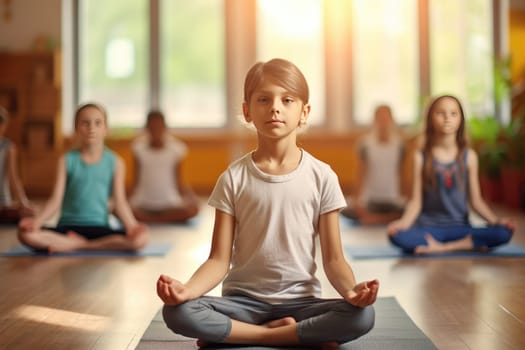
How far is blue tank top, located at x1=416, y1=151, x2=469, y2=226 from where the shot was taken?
3910mm

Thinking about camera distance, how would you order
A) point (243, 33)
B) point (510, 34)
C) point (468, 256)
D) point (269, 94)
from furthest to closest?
point (243, 33) < point (510, 34) < point (468, 256) < point (269, 94)

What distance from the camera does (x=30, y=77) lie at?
8.03 m

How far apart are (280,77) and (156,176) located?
3658 mm

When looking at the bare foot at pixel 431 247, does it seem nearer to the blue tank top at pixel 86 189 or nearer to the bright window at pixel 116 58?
the blue tank top at pixel 86 189

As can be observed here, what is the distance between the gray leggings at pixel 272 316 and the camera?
1941 mm

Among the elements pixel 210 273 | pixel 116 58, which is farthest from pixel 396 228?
pixel 116 58

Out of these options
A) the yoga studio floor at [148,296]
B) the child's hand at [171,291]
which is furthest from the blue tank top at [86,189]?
the child's hand at [171,291]

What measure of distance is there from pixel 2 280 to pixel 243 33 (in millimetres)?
5724

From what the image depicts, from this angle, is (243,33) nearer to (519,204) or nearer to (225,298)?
(519,204)

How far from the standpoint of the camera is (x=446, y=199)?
13.0 ft

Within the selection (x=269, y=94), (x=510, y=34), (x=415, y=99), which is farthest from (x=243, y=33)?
(x=269, y=94)

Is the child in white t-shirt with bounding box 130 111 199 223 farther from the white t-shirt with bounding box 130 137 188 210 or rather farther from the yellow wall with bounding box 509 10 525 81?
the yellow wall with bounding box 509 10 525 81

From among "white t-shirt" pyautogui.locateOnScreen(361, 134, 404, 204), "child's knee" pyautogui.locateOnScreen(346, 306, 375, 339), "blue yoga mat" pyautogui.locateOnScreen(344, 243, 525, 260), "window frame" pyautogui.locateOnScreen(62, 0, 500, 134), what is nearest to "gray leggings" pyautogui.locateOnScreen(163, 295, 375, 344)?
"child's knee" pyautogui.locateOnScreen(346, 306, 375, 339)

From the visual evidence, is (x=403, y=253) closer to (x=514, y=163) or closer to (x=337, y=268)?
(x=337, y=268)
